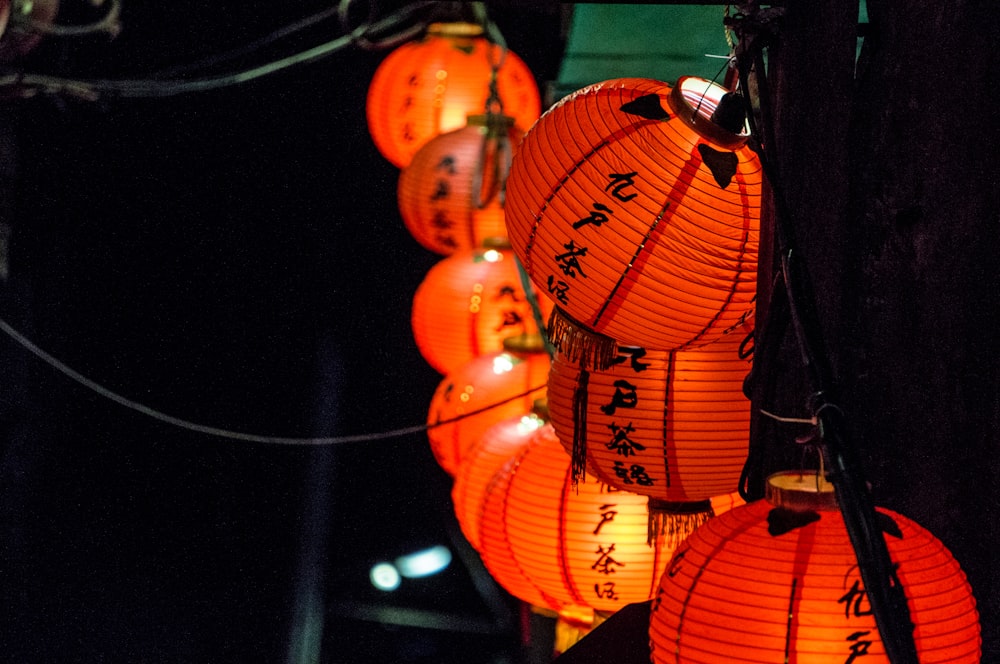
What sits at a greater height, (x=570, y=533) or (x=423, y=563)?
(x=423, y=563)

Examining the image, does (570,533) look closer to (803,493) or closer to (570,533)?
(570,533)

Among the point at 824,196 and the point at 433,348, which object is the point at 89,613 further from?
the point at 824,196

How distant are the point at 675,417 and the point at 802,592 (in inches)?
32.3

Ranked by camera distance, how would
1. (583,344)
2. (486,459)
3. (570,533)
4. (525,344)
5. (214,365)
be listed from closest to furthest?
1. (583,344)
2. (570,533)
3. (486,459)
4. (525,344)
5. (214,365)

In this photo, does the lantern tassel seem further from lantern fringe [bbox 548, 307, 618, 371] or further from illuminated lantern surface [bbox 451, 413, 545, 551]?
illuminated lantern surface [bbox 451, 413, 545, 551]

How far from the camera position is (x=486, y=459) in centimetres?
367

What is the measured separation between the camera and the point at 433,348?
16.8 ft

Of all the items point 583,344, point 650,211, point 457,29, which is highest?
point 457,29

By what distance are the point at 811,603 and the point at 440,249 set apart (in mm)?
4032

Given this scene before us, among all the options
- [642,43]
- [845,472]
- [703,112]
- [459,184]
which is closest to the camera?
[845,472]

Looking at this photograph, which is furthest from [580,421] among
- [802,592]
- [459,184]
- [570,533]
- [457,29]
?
[457,29]

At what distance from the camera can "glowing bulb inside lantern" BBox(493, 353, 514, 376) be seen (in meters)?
4.44

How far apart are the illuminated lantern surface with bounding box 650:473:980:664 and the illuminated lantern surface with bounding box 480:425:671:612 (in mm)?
1249

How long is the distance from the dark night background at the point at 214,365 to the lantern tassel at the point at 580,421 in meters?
5.03
